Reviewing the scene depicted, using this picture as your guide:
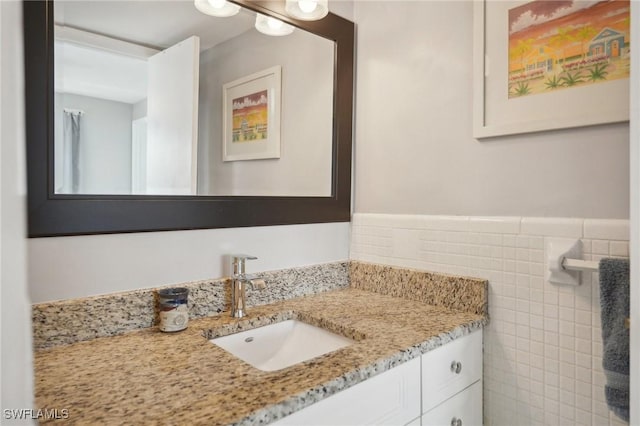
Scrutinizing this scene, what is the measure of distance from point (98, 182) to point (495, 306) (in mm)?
1129

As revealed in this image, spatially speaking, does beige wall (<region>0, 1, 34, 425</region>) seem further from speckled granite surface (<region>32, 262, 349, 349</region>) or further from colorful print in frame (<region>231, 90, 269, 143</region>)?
colorful print in frame (<region>231, 90, 269, 143</region>)

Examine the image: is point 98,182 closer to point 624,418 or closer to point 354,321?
point 354,321

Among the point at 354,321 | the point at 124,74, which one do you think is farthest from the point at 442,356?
the point at 124,74

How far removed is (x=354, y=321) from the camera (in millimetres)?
1072

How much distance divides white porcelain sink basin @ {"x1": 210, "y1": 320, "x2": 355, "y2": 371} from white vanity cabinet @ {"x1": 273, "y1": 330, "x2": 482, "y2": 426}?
19cm

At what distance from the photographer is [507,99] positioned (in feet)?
3.57

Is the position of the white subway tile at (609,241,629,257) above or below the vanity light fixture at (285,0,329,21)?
below

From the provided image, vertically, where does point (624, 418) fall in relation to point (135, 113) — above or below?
below

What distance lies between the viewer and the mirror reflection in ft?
2.94

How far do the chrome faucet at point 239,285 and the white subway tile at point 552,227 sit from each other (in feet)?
2.48

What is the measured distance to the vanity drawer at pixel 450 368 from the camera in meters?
0.95

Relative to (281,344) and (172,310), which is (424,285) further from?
(172,310)

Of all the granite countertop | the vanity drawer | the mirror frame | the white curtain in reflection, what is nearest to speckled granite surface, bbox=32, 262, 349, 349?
the granite countertop

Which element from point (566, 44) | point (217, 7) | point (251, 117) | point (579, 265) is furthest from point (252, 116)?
point (579, 265)
